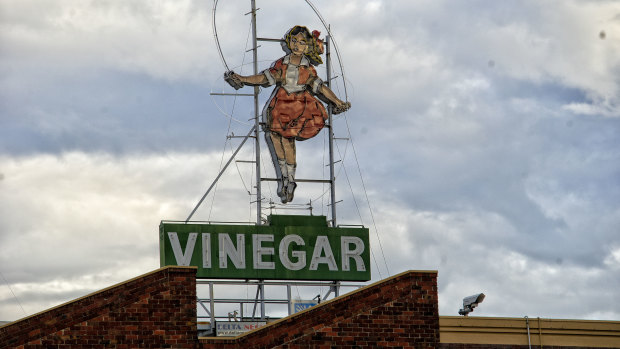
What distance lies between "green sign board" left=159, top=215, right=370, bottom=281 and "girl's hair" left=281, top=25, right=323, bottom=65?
7.14 metres

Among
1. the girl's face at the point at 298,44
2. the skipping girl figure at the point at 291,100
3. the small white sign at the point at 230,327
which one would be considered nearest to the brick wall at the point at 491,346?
the small white sign at the point at 230,327

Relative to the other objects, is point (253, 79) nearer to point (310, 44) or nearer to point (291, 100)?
point (291, 100)

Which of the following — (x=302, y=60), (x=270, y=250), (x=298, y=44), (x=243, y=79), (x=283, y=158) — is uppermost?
(x=298, y=44)

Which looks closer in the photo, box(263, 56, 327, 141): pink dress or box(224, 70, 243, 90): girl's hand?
box(224, 70, 243, 90): girl's hand

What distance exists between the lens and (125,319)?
29.0 m

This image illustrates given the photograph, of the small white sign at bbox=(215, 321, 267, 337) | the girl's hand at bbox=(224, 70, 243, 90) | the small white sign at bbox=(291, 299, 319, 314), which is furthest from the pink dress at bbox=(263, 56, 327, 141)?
the small white sign at bbox=(215, 321, 267, 337)

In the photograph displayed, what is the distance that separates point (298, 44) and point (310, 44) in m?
0.55

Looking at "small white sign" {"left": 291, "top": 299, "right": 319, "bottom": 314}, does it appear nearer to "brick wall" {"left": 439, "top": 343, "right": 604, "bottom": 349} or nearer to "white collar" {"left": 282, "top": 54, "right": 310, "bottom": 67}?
"white collar" {"left": 282, "top": 54, "right": 310, "bottom": 67}

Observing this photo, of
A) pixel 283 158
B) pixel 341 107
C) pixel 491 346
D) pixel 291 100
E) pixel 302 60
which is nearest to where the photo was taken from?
pixel 491 346

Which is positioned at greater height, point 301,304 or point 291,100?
point 291,100

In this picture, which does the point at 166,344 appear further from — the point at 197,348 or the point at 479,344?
the point at 479,344

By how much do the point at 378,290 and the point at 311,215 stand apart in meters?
13.6

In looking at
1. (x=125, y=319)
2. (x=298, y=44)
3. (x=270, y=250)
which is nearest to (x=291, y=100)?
(x=298, y=44)

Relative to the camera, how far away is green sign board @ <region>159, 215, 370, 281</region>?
137 feet
